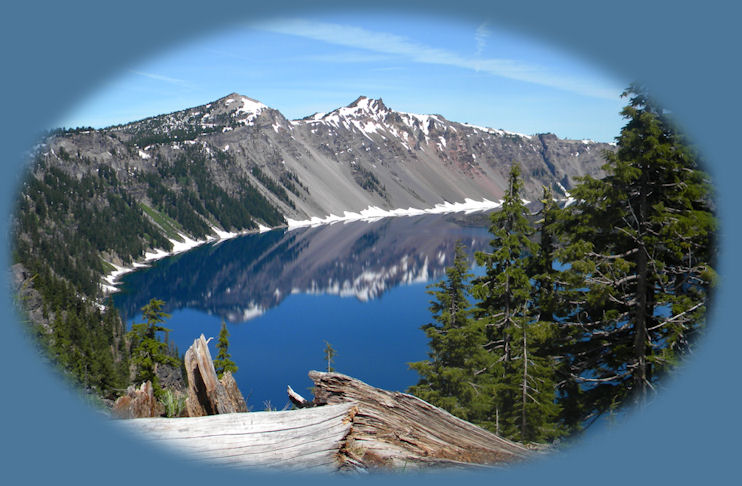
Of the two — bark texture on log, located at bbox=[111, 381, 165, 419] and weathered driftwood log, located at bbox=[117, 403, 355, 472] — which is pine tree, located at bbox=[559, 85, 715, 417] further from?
bark texture on log, located at bbox=[111, 381, 165, 419]

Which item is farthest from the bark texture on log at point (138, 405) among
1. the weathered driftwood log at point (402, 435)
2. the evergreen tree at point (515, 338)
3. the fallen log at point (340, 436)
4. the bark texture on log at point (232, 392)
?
the evergreen tree at point (515, 338)

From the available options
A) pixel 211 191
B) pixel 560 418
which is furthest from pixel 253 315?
pixel 211 191

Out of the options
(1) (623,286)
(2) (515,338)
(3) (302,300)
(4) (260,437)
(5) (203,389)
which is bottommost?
(4) (260,437)

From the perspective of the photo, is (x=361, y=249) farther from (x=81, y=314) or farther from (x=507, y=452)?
(x=507, y=452)

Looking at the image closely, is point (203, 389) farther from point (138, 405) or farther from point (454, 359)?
point (454, 359)

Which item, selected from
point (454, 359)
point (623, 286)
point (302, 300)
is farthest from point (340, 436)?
point (302, 300)

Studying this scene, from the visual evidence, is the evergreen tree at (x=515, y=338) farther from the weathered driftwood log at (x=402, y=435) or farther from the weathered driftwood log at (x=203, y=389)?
the weathered driftwood log at (x=203, y=389)
